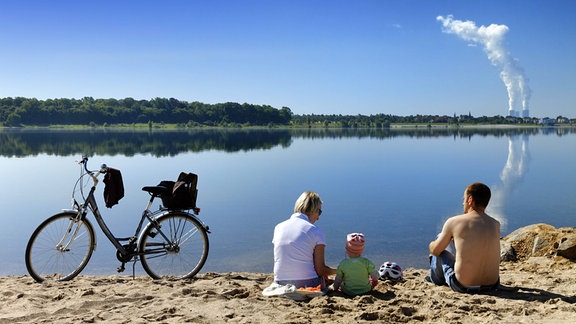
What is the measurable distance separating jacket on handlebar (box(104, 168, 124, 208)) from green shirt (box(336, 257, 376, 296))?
3.05 m

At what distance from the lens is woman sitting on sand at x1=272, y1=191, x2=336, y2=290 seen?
5426 mm

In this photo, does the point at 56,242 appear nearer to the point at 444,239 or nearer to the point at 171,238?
the point at 171,238

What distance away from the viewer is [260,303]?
17.3 ft

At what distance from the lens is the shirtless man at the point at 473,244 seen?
17.6 ft

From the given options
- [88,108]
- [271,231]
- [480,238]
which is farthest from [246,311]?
[88,108]

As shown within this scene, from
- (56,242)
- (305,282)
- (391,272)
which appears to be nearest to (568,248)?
(391,272)

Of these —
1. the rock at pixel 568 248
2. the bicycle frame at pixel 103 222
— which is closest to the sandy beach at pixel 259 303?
the bicycle frame at pixel 103 222

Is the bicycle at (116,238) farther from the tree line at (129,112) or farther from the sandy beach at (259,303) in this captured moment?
the tree line at (129,112)

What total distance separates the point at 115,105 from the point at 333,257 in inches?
7500

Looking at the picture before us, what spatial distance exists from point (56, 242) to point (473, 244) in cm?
521

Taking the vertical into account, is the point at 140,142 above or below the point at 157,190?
below

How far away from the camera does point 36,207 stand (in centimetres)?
1541

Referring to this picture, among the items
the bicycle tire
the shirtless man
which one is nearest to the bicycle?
the bicycle tire

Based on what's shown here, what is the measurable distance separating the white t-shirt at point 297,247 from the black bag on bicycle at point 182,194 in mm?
1506
